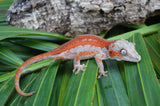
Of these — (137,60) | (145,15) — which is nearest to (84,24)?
(145,15)

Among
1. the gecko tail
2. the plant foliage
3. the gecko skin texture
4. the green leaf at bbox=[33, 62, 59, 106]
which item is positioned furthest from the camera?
the gecko skin texture

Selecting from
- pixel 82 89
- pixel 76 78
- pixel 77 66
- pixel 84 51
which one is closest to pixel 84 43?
pixel 84 51

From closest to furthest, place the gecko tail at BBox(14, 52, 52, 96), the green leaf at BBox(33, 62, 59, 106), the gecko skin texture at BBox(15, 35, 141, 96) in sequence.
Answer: the green leaf at BBox(33, 62, 59, 106) < the gecko tail at BBox(14, 52, 52, 96) < the gecko skin texture at BBox(15, 35, 141, 96)

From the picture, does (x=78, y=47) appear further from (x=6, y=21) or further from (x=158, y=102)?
(x=6, y=21)

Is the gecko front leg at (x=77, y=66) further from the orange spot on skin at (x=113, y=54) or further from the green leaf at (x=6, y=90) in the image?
the green leaf at (x=6, y=90)

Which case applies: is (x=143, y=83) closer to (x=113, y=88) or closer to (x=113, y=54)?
(x=113, y=88)

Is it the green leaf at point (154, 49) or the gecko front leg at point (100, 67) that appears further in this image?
the green leaf at point (154, 49)

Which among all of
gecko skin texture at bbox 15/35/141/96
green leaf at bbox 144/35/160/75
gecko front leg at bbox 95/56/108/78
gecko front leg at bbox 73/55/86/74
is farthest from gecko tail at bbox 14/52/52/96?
green leaf at bbox 144/35/160/75

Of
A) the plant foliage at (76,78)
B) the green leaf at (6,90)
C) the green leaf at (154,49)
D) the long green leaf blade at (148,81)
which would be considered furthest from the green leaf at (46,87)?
the green leaf at (154,49)

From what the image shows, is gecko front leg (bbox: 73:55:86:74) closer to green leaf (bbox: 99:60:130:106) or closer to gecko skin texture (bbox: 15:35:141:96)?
gecko skin texture (bbox: 15:35:141:96)

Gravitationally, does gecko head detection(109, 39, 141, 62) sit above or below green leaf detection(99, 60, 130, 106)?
above
